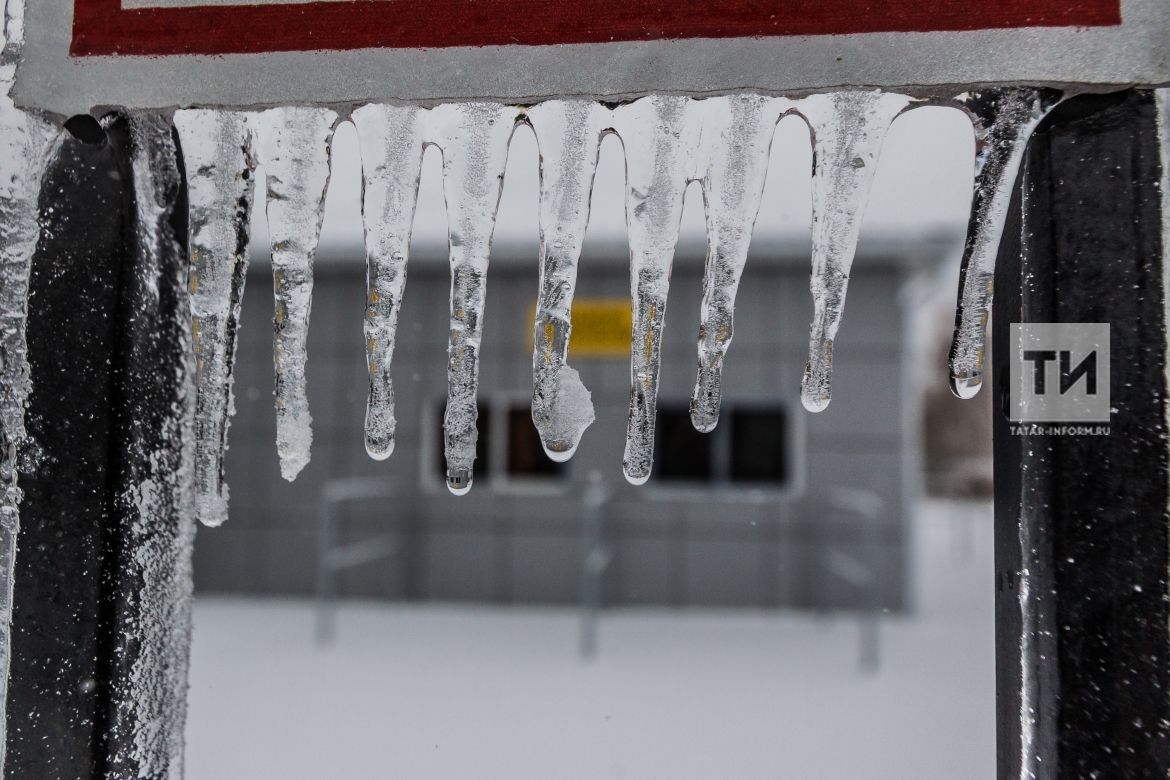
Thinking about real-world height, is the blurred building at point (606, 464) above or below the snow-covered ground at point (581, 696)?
above

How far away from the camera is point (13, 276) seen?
35.6 inches

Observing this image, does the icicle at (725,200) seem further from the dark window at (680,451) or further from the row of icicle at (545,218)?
the dark window at (680,451)

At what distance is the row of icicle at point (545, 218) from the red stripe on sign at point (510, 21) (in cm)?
7

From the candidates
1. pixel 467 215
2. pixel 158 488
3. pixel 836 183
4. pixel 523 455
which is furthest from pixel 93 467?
pixel 523 455

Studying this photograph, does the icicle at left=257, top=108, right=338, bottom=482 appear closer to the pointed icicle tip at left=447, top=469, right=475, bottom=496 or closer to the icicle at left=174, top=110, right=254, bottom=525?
the icicle at left=174, top=110, right=254, bottom=525

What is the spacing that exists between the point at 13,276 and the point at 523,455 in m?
3.94

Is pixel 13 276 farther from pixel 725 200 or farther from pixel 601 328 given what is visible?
pixel 601 328

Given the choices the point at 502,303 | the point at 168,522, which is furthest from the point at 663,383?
the point at 168,522

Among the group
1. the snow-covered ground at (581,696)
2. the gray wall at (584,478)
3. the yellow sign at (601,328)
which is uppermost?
the yellow sign at (601,328)

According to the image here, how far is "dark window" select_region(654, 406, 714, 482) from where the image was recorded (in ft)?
15.3

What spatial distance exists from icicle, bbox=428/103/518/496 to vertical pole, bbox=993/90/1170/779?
0.61 m

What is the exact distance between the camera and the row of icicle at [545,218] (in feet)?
2.72

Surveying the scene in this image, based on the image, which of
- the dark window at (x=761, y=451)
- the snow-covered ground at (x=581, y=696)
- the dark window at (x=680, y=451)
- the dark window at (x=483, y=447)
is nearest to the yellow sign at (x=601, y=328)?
the dark window at (x=680, y=451)

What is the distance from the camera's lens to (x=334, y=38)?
2.73ft
